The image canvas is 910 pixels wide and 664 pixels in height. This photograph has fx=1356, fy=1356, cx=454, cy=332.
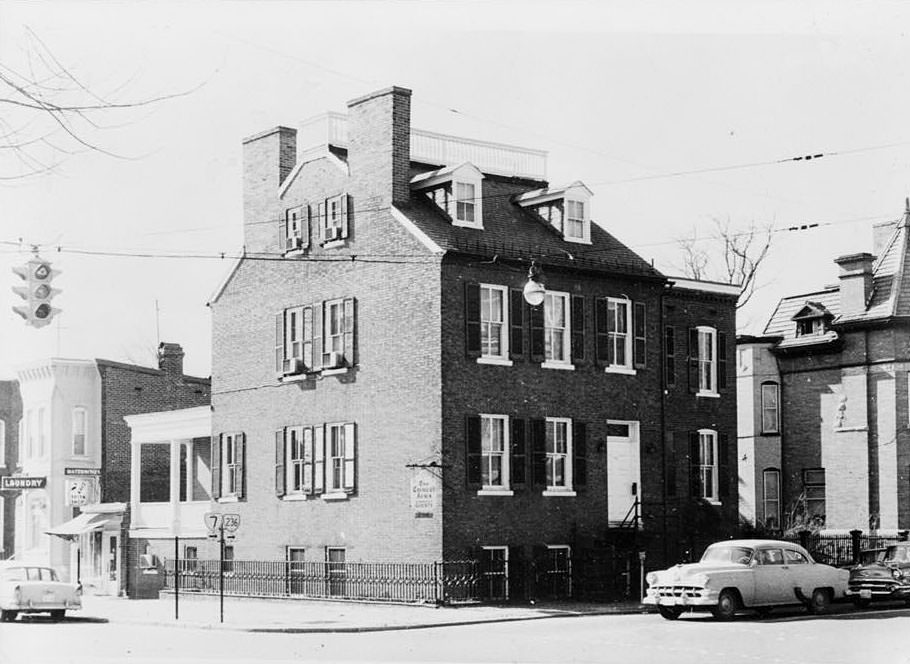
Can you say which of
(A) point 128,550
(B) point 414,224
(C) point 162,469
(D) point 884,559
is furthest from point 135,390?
(D) point 884,559

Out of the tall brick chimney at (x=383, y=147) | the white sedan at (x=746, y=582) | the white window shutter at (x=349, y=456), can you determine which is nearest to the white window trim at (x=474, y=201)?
the tall brick chimney at (x=383, y=147)

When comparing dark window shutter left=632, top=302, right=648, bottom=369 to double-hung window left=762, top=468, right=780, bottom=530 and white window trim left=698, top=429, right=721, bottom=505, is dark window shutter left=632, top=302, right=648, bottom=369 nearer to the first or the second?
white window trim left=698, top=429, right=721, bottom=505

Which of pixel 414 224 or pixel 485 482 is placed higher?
pixel 414 224

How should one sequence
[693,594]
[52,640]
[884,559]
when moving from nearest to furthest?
[52,640] → [693,594] → [884,559]

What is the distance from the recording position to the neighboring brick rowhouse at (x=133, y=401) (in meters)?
51.4

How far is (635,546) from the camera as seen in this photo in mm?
37125

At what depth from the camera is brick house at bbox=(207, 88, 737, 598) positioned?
34.6 meters

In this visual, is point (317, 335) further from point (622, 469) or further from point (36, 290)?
point (36, 290)

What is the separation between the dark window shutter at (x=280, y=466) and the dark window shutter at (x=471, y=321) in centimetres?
716

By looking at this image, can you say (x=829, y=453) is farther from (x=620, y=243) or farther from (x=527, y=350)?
(x=527, y=350)

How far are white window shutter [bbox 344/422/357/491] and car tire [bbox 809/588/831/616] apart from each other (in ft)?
41.0

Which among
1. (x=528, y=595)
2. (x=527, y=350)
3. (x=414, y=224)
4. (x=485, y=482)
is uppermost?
(x=414, y=224)

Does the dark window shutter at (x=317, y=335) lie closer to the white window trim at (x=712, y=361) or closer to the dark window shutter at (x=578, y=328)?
the dark window shutter at (x=578, y=328)

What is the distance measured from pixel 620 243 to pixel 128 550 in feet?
64.3
